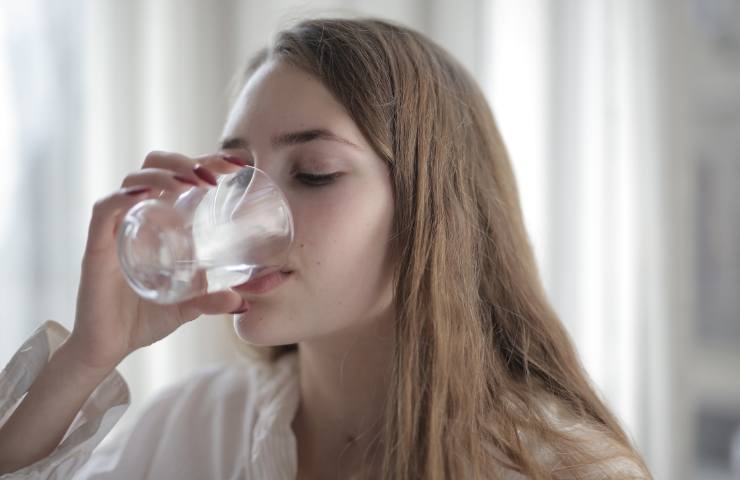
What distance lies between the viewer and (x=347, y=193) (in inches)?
31.2

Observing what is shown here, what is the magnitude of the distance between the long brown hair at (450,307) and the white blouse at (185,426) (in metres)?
0.05

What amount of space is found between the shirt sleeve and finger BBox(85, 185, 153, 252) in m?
0.17

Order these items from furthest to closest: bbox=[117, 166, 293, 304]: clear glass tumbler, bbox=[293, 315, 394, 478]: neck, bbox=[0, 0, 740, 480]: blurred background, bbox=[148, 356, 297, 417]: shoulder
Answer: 1. bbox=[0, 0, 740, 480]: blurred background
2. bbox=[148, 356, 297, 417]: shoulder
3. bbox=[293, 315, 394, 478]: neck
4. bbox=[117, 166, 293, 304]: clear glass tumbler

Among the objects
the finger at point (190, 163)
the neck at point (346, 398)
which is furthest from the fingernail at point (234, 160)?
the neck at point (346, 398)

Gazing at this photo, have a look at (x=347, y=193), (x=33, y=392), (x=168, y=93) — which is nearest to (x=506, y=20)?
(x=168, y=93)

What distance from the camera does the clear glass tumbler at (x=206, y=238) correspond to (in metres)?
0.65

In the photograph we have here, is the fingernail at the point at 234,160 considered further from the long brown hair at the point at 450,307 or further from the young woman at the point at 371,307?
the long brown hair at the point at 450,307

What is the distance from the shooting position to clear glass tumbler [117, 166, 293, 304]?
0.65 meters

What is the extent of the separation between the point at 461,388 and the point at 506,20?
0.95m

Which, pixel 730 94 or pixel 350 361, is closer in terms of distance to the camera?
pixel 350 361

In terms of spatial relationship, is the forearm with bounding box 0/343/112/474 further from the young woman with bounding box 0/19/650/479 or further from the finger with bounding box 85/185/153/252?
the finger with bounding box 85/185/153/252

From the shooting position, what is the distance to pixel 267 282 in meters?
0.78

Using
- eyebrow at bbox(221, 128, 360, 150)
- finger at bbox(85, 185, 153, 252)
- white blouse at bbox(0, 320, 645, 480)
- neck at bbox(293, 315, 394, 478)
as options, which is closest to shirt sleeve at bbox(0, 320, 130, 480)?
white blouse at bbox(0, 320, 645, 480)

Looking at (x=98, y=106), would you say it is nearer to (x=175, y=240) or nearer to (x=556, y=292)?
(x=175, y=240)
